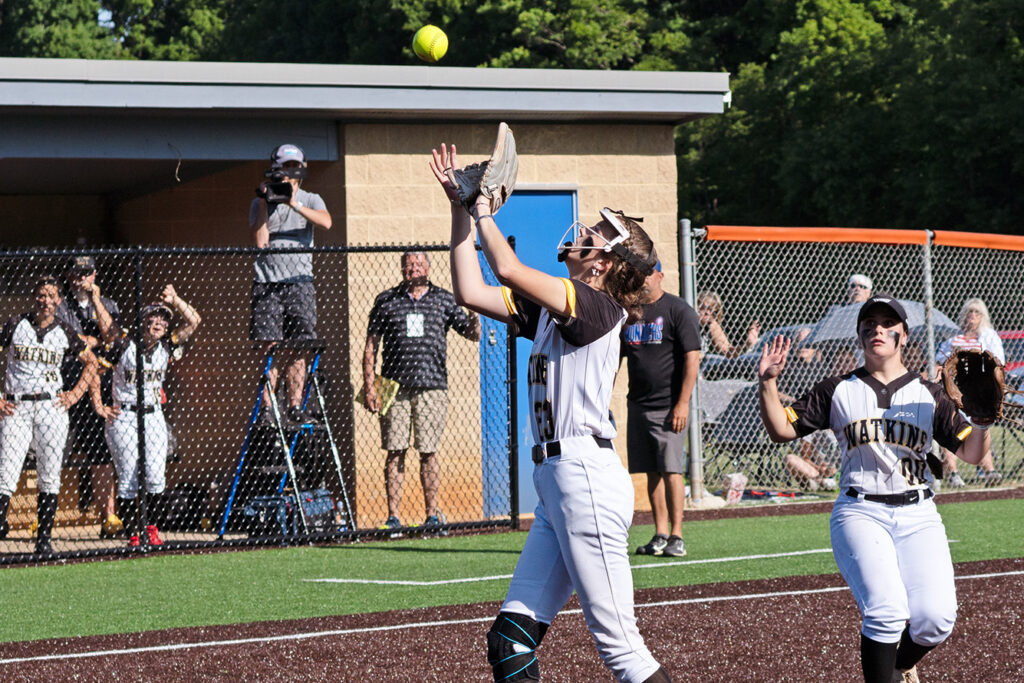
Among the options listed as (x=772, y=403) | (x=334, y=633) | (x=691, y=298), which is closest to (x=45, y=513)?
(x=334, y=633)

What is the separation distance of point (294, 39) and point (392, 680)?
40.9 meters

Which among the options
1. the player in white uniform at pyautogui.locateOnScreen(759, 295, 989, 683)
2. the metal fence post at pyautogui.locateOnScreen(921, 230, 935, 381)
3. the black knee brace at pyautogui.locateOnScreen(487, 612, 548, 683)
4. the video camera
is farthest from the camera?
the metal fence post at pyautogui.locateOnScreen(921, 230, 935, 381)

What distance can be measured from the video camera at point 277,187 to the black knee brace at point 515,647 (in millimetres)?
7221

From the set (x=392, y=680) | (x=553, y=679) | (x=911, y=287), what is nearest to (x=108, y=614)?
(x=392, y=680)

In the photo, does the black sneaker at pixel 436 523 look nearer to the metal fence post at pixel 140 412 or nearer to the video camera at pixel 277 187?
the metal fence post at pixel 140 412

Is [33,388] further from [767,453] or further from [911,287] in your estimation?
[911,287]

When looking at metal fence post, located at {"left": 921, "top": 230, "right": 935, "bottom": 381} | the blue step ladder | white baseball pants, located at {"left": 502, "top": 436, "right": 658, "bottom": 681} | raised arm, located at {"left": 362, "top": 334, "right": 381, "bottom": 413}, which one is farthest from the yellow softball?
white baseball pants, located at {"left": 502, "top": 436, "right": 658, "bottom": 681}

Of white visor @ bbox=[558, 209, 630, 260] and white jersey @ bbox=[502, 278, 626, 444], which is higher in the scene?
white visor @ bbox=[558, 209, 630, 260]

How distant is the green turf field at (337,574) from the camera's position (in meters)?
8.38

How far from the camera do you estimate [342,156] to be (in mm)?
12391

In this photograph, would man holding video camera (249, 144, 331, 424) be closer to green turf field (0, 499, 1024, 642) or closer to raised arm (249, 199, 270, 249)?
raised arm (249, 199, 270, 249)

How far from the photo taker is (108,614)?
27.6 ft

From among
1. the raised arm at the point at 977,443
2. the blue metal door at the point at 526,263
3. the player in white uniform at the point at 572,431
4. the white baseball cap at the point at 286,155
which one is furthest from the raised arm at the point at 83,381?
the raised arm at the point at 977,443

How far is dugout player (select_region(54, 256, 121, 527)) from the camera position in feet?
38.7
